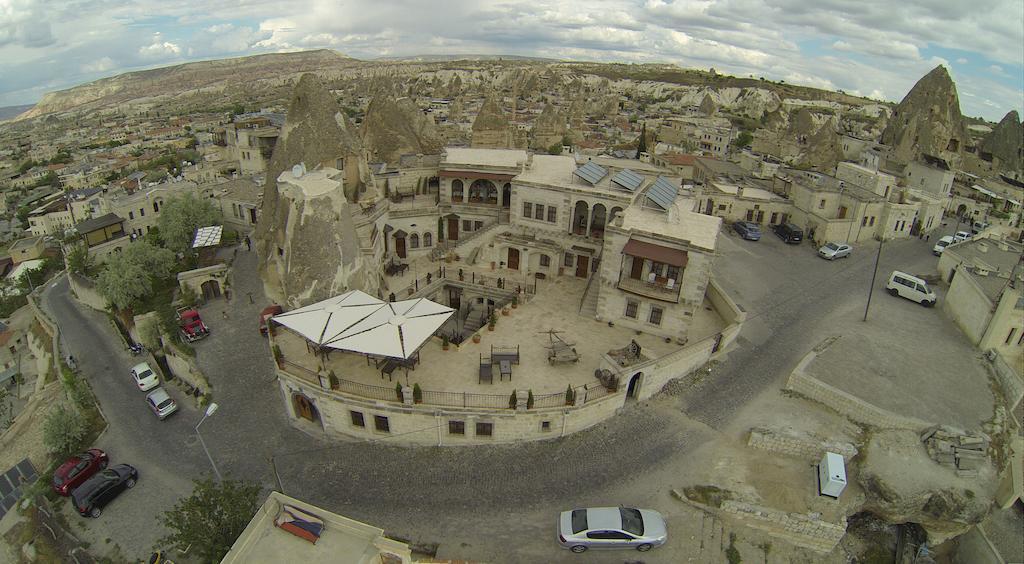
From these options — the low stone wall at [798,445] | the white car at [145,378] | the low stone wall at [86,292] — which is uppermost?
the low stone wall at [798,445]

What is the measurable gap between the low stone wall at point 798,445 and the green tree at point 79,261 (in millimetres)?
52481

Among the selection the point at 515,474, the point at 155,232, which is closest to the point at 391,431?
the point at 515,474

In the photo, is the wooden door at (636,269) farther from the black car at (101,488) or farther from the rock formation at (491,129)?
the rock formation at (491,129)

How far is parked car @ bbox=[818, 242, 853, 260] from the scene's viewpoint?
39.5 metres

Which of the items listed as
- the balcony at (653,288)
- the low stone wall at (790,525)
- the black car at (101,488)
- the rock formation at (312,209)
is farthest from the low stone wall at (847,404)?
the black car at (101,488)

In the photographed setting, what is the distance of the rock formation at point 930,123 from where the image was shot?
6888cm

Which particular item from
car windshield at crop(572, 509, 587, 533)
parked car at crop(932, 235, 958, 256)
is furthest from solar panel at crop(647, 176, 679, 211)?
parked car at crop(932, 235, 958, 256)

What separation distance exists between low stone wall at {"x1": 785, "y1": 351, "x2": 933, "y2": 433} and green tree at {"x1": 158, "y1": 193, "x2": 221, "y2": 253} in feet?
148

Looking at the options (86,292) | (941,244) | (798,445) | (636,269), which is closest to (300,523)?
(798,445)

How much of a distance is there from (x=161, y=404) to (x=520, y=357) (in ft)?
63.6

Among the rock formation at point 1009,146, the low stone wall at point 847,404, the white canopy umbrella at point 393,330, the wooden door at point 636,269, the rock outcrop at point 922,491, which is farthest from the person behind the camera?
the rock formation at point 1009,146

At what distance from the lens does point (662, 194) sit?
29625mm

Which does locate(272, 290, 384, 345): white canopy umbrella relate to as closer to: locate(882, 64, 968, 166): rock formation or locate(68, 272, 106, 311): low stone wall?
locate(68, 272, 106, 311): low stone wall

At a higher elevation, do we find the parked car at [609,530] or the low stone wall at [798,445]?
the low stone wall at [798,445]
